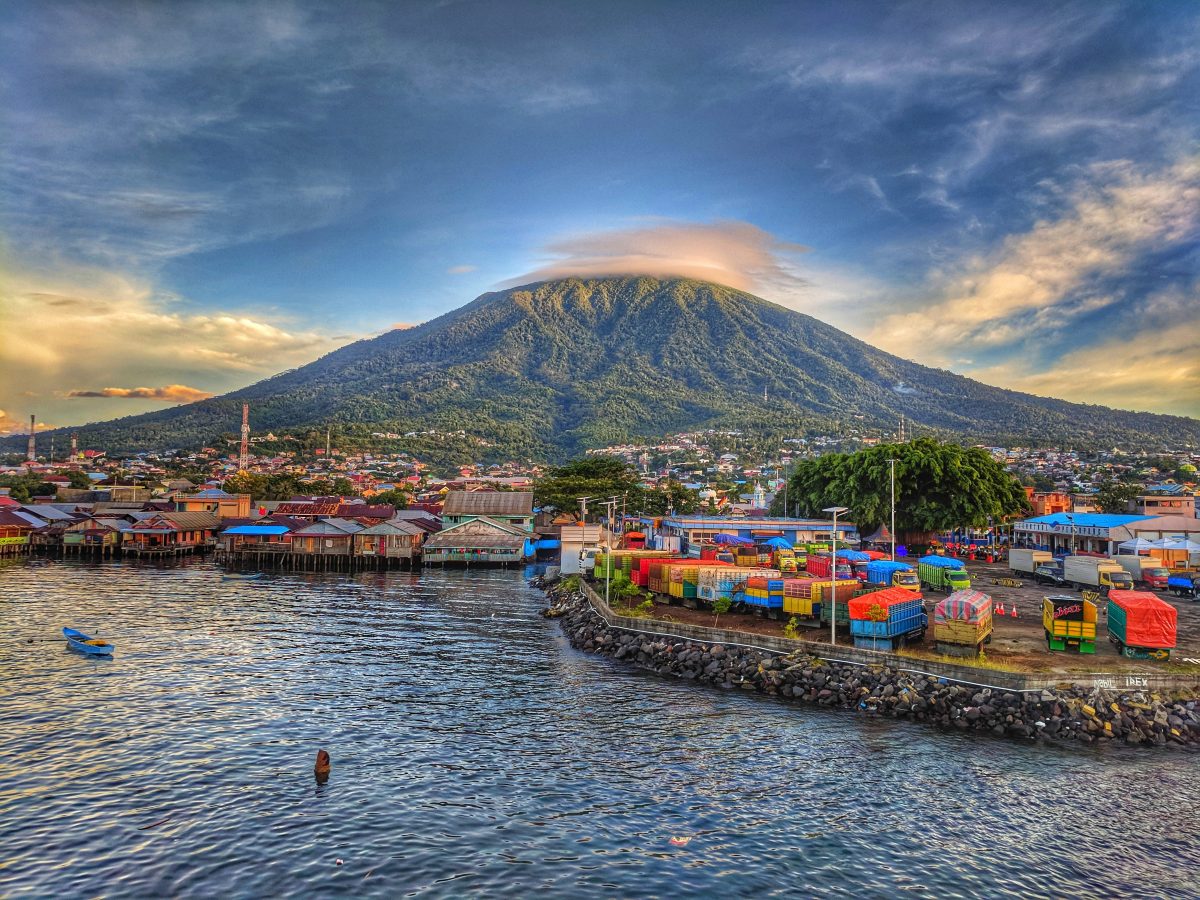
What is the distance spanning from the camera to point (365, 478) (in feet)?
500

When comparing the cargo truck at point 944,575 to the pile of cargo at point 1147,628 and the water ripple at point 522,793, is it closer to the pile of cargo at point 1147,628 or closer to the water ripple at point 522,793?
the pile of cargo at point 1147,628

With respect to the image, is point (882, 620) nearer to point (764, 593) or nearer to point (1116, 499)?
point (764, 593)

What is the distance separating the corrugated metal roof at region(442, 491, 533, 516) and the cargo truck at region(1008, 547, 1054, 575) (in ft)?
171

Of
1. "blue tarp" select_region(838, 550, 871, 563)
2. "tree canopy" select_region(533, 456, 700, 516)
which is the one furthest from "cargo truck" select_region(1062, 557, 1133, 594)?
"tree canopy" select_region(533, 456, 700, 516)

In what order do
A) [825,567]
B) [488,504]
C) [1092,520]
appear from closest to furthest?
[825,567] → [1092,520] → [488,504]

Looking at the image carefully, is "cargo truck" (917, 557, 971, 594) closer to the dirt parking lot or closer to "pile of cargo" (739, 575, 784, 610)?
the dirt parking lot

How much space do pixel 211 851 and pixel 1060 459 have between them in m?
184

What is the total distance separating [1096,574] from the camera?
43.8 metres

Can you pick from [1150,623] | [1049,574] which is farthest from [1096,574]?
[1150,623]

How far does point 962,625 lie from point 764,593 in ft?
31.4

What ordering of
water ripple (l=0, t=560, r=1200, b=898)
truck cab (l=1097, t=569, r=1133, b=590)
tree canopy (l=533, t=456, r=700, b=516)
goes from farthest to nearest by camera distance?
tree canopy (l=533, t=456, r=700, b=516) → truck cab (l=1097, t=569, r=1133, b=590) → water ripple (l=0, t=560, r=1200, b=898)

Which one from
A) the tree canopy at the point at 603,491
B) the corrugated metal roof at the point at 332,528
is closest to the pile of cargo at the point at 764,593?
the tree canopy at the point at 603,491

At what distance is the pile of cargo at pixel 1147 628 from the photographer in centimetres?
2661

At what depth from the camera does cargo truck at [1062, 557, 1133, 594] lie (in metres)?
42.2
